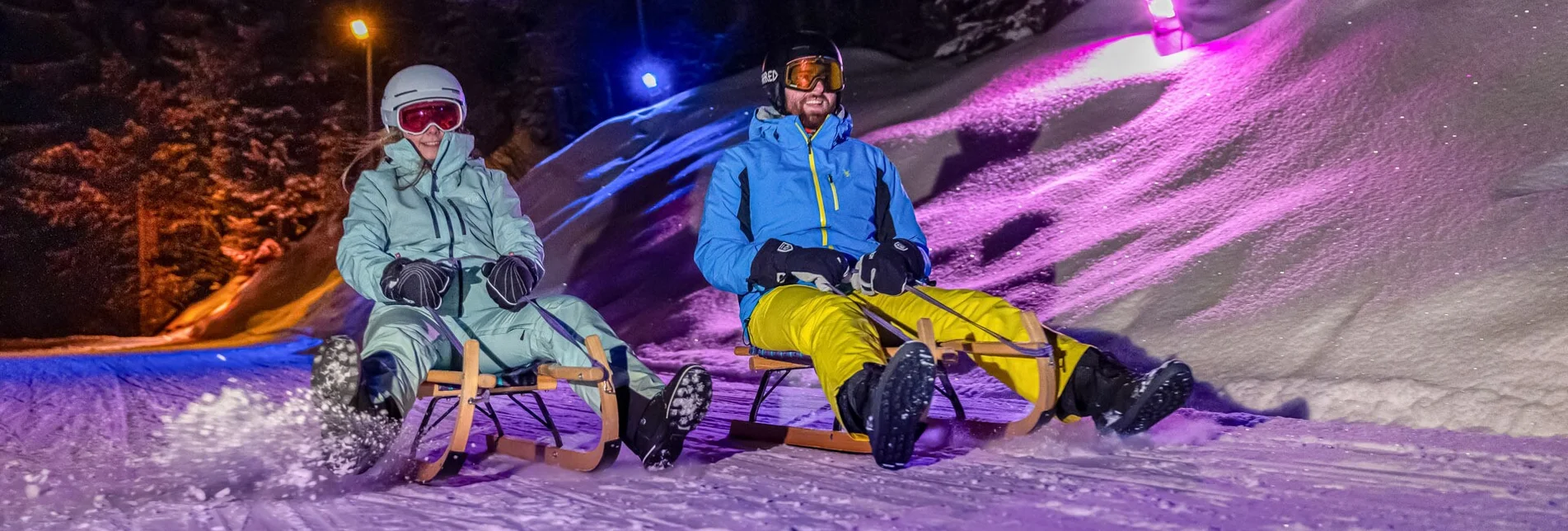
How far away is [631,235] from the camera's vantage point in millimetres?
8922

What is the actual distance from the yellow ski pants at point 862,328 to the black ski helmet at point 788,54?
738 mm

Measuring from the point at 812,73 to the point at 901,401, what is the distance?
139 centimetres

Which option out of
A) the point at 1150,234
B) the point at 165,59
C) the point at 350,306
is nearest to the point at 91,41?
the point at 165,59

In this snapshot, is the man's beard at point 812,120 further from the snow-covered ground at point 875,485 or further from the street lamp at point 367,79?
the street lamp at point 367,79

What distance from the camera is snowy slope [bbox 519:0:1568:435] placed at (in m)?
4.03

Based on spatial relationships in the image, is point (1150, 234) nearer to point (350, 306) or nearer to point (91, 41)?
point (350, 306)

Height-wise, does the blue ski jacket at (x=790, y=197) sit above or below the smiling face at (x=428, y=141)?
below

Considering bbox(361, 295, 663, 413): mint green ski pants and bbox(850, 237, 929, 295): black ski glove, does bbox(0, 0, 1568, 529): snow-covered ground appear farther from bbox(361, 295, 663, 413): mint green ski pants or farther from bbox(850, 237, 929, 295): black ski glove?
bbox(850, 237, 929, 295): black ski glove

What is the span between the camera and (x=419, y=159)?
3582mm

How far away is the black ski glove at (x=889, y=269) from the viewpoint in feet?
10.2

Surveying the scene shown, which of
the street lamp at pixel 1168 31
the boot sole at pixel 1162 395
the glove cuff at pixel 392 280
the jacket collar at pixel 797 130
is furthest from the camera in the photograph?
the street lamp at pixel 1168 31

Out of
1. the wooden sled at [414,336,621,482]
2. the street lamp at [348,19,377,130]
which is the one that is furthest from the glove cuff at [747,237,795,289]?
the street lamp at [348,19,377,130]

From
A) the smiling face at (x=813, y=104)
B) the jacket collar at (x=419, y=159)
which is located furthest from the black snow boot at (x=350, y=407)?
the smiling face at (x=813, y=104)

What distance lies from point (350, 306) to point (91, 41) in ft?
16.3
